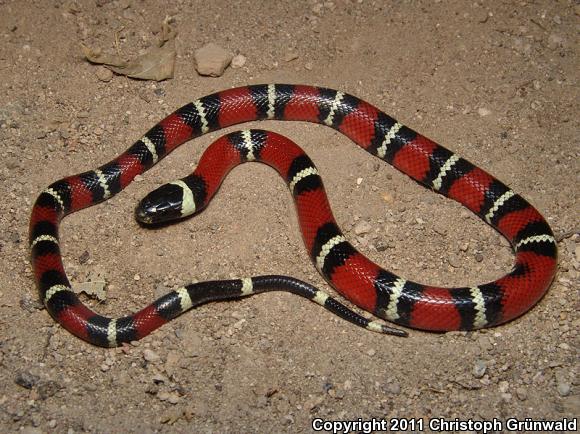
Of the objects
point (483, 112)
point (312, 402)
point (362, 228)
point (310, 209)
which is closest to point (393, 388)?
point (312, 402)

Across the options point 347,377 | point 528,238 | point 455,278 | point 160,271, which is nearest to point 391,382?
point 347,377

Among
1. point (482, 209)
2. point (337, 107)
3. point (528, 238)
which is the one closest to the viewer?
point (528, 238)

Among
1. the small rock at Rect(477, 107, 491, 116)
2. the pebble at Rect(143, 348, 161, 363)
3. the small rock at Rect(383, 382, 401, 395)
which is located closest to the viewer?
the small rock at Rect(383, 382, 401, 395)

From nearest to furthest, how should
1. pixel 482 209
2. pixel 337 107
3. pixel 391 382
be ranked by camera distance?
pixel 391 382, pixel 482 209, pixel 337 107

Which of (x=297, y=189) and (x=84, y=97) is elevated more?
(x=84, y=97)

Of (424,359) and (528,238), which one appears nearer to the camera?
(424,359)

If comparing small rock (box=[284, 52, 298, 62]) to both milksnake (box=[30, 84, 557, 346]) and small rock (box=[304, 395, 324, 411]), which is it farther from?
small rock (box=[304, 395, 324, 411])

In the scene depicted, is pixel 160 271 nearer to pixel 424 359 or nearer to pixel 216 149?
pixel 216 149

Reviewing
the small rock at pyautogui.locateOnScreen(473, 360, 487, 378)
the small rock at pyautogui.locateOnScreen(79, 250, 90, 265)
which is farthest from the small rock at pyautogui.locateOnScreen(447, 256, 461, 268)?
the small rock at pyautogui.locateOnScreen(79, 250, 90, 265)
